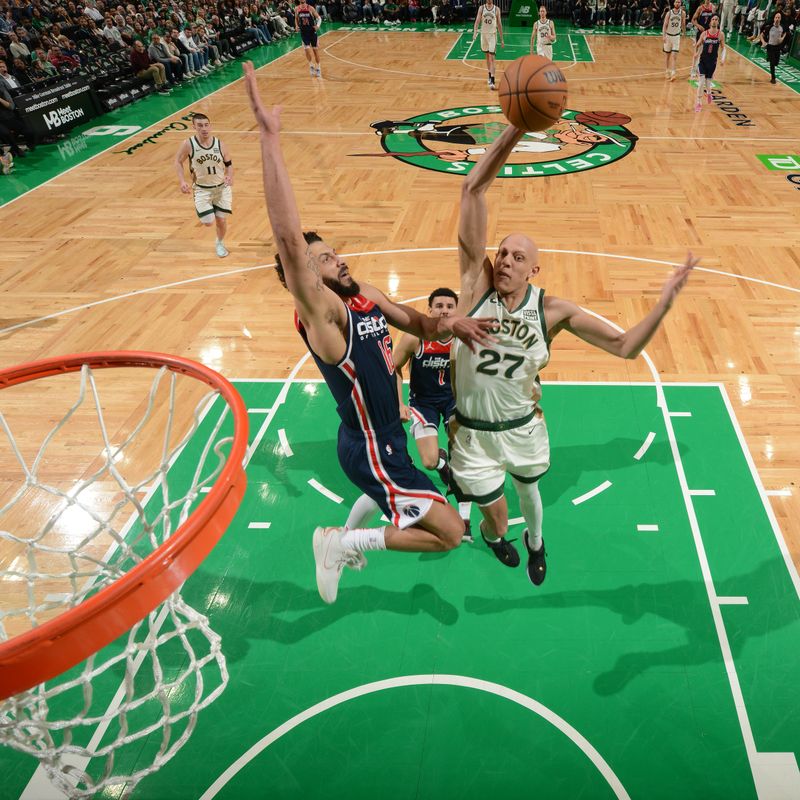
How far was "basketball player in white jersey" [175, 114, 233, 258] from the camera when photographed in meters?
8.05

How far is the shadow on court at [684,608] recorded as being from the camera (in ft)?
12.1

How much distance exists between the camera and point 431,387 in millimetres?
4789

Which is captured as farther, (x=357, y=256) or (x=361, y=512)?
(x=357, y=256)

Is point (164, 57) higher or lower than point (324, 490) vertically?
higher

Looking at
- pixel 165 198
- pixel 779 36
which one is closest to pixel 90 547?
pixel 165 198

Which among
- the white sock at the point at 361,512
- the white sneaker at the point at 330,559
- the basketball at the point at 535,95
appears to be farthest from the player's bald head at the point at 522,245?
the white sneaker at the point at 330,559

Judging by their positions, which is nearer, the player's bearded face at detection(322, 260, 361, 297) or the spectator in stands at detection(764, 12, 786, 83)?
the player's bearded face at detection(322, 260, 361, 297)

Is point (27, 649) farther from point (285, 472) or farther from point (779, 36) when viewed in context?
point (779, 36)

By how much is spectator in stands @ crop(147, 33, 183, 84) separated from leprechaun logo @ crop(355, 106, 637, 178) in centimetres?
735

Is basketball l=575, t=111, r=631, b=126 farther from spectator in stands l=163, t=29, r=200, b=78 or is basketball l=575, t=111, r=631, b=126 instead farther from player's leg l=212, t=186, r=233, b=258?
spectator in stands l=163, t=29, r=200, b=78

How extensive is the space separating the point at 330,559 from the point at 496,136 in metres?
10.7

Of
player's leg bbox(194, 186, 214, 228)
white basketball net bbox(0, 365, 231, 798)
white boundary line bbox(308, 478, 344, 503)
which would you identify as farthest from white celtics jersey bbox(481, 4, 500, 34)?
white boundary line bbox(308, 478, 344, 503)

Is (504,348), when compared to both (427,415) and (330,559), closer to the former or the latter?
(427,415)

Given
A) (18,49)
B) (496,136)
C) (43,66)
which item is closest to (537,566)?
(496,136)
